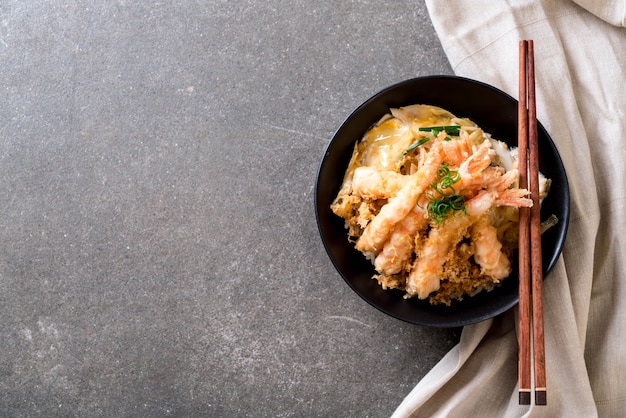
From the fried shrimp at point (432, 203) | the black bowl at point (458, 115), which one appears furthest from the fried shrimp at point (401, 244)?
the black bowl at point (458, 115)

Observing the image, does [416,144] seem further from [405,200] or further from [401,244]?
[401,244]

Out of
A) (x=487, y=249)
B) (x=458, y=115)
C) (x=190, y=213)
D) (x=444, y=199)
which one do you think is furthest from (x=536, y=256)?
(x=190, y=213)

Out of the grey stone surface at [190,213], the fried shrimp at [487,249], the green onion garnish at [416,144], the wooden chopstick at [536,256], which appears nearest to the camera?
the wooden chopstick at [536,256]

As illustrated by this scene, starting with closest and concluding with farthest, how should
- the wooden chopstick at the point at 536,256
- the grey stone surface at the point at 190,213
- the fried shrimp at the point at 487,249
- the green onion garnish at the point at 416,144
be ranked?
1. the wooden chopstick at the point at 536,256
2. the fried shrimp at the point at 487,249
3. the green onion garnish at the point at 416,144
4. the grey stone surface at the point at 190,213

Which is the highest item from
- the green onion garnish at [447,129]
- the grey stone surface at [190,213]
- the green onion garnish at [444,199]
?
the green onion garnish at [447,129]

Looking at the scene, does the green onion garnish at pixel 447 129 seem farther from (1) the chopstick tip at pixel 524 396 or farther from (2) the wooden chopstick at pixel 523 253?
(1) the chopstick tip at pixel 524 396

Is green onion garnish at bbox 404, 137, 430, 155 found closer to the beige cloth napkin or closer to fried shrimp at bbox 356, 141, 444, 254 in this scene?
fried shrimp at bbox 356, 141, 444, 254
